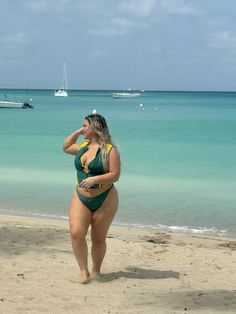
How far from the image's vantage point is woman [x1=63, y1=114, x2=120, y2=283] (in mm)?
5480

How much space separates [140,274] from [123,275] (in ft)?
0.72

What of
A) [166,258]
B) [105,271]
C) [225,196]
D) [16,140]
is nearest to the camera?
[105,271]

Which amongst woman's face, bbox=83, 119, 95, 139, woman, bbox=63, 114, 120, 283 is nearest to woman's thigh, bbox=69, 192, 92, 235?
woman, bbox=63, 114, 120, 283

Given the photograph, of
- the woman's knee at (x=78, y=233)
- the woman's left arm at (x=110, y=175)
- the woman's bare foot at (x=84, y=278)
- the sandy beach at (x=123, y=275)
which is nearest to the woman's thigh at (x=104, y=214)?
the woman's knee at (x=78, y=233)

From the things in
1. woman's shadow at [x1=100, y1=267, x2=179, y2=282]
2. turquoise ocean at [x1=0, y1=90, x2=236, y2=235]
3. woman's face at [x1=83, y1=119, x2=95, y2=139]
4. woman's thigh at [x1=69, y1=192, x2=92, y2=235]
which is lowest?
turquoise ocean at [x1=0, y1=90, x2=236, y2=235]

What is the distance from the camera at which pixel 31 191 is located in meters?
13.6

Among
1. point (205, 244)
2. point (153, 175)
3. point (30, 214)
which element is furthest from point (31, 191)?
point (205, 244)

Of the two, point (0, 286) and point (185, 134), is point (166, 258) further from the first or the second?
point (185, 134)

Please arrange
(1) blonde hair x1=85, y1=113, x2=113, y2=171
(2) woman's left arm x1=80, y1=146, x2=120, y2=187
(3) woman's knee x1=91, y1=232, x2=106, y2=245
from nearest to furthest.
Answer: (2) woman's left arm x1=80, y1=146, x2=120, y2=187 → (1) blonde hair x1=85, y1=113, x2=113, y2=171 → (3) woman's knee x1=91, y1=232, x2=106, y2=245

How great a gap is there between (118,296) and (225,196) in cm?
821

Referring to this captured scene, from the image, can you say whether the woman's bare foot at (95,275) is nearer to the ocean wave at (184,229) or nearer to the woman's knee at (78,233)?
the woman's knee at (78,233)

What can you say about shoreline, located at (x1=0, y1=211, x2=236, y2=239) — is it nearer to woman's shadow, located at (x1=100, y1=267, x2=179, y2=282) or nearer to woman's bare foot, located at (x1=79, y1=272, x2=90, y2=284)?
woman's shadow, located at (x1=100, y1=267, x2=179, y2=282)

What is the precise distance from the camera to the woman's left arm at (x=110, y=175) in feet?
17.7

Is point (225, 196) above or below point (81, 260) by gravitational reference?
below
